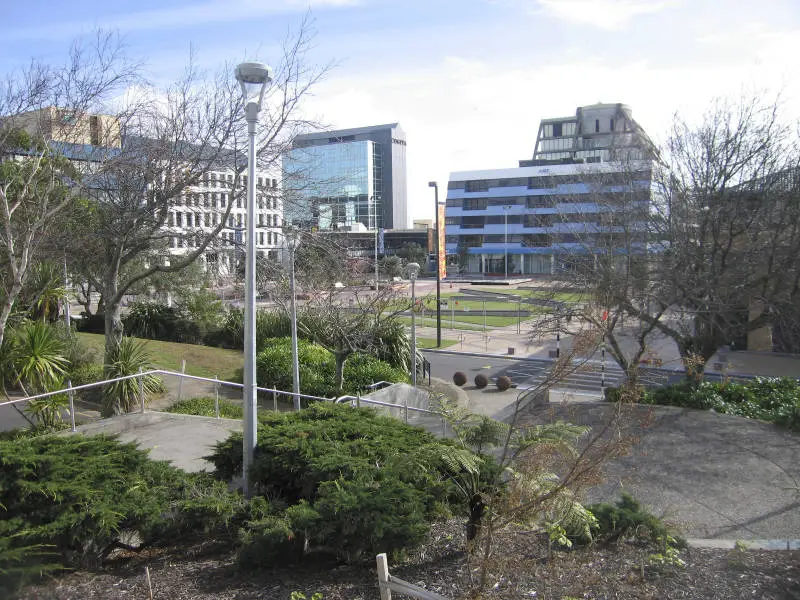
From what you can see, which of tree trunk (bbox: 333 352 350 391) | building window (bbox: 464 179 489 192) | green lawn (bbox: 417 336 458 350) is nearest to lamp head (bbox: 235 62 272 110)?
tree trunk (bbox: 333 352 350 391)

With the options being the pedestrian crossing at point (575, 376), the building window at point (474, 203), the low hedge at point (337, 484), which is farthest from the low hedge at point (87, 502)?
the building window at point (474, 203)

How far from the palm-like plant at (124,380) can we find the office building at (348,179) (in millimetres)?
4758

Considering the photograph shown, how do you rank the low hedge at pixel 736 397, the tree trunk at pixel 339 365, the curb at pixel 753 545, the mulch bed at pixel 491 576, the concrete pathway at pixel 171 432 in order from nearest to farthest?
the mulch bed at pixel 491 576 < the curb at pixel 753 545 < the concrete pathway at pixel 171 432 < the low hedge at pixel 736 397 < the tree trunk at pixel 339 365

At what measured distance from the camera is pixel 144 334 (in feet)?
88.8

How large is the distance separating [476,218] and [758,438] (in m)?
80.0

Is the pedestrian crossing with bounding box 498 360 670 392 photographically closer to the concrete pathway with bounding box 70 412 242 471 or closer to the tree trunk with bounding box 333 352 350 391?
the tree trunk with bounding box 333 352 350 391

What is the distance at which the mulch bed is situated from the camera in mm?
5035

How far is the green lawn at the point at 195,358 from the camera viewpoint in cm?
2070

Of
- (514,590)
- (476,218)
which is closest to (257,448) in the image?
(514,590)

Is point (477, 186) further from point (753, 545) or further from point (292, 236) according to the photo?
point (753, 545)

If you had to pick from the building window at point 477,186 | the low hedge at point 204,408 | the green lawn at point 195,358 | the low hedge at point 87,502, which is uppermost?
the building window at point 477,186

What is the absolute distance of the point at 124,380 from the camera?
14922mm

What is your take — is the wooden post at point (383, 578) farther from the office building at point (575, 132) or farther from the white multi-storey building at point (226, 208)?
the office building at point (575, 132)

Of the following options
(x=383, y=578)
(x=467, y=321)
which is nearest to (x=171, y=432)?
(x=383, y=578)
